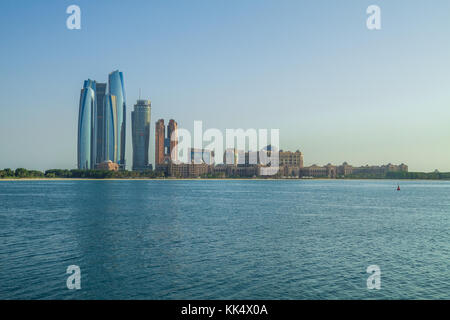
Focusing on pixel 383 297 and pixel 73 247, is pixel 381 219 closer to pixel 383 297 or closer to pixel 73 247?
pixel 383 297

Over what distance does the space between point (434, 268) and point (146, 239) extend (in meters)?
25.6

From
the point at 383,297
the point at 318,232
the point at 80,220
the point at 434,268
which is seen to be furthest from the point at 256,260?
the point at 80,220

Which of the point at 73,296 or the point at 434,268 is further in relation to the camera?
the point at 434,268

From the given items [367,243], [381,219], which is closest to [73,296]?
[367,243]

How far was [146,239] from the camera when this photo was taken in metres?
38.7

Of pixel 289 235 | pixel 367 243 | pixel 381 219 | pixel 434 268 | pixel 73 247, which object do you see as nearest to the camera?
pixel 434 268

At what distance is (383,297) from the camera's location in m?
21.6

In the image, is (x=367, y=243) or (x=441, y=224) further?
(x=441, y=224)
